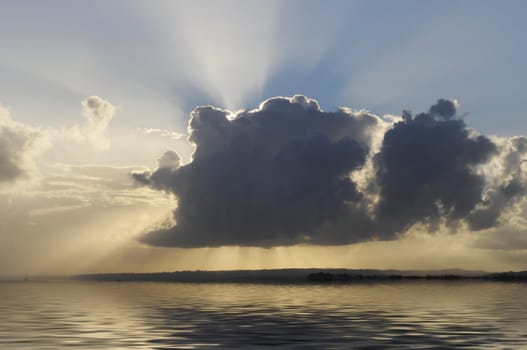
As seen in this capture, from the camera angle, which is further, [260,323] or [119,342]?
[260,323]

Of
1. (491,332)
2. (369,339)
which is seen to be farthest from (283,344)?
(491,332)

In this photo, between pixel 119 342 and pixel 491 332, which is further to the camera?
pixel 491 332

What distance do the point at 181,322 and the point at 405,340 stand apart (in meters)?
27.3

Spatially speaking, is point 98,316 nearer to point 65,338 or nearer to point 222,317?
point 222,317

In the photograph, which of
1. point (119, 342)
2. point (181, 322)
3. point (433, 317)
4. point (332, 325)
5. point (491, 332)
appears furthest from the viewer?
point (433, 317)

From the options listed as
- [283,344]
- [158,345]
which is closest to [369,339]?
[283,344]

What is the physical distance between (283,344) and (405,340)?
33.4ft

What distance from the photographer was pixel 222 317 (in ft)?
252

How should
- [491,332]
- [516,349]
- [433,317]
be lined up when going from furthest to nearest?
[433,317], [491,332], [516,349]

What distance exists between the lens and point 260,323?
221 feet

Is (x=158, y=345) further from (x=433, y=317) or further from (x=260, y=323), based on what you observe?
(x=433, y=317)

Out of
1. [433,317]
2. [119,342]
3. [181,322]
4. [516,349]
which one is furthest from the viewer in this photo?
[433,317]

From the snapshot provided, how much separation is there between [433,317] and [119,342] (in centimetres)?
4008

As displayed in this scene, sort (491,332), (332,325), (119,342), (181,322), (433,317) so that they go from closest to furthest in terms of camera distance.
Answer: (119,342) < (491,332) < (332,325) < (181,322) < (433,317)
